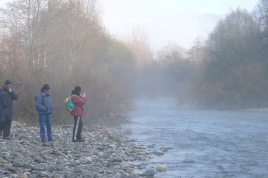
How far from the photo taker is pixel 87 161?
13359mm

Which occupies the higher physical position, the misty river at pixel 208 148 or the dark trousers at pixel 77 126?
the dark trousers at pixel 77 126

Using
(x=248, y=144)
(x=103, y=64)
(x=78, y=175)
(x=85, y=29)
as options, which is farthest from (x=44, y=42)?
(x=78, y=175)

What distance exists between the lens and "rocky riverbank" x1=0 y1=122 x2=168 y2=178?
11094 mm

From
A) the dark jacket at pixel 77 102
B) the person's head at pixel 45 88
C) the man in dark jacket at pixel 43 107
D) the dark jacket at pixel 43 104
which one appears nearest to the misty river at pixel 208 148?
the dark jacket at pixel 77 102

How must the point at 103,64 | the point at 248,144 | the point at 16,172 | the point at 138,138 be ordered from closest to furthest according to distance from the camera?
1. the point at 16,172
2. the point at 248,144
3. the point at 138,138
4. the point at 103,64

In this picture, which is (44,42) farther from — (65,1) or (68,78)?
(65,1)

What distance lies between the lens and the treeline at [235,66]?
49.8 metres

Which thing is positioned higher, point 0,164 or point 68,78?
point 68,78

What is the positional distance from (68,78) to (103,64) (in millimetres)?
14293

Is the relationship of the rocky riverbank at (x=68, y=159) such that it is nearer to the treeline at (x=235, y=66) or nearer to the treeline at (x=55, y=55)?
the treeline at (x=55, y=55)

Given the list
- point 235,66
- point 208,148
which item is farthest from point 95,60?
point 208,148

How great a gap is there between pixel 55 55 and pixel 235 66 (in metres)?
25.4

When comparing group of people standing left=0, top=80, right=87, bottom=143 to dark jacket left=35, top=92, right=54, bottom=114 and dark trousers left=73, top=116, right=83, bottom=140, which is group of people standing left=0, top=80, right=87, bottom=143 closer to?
dark jacket left=35, top=92, right=54, bottom=114

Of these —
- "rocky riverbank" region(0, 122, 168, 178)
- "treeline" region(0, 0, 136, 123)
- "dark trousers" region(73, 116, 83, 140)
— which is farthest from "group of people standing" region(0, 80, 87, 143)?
"treeline" region(0, 0, 136, 123)
